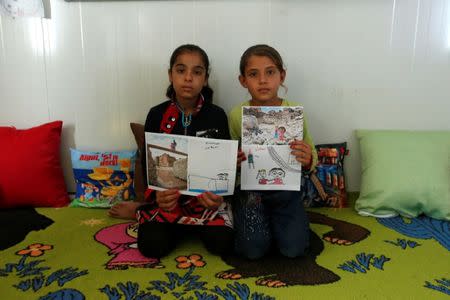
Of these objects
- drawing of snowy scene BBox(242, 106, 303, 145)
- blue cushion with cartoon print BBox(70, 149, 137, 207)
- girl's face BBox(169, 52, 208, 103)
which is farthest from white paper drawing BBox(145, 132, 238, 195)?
blue cushion with cartoon print BBox(70, 149, 137, 207)

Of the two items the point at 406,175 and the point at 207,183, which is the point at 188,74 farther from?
the point at 406,175

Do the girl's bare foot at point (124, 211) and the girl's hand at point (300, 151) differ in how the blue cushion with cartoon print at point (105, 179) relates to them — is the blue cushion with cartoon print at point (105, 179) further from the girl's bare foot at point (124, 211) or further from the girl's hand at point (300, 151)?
the girl's hand at point (300, 151)

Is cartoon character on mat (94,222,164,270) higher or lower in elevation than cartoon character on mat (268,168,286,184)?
lower

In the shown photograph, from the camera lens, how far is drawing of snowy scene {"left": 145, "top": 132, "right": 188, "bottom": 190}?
1174mm

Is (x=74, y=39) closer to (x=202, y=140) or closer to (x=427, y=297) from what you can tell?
(x=202, y=140)

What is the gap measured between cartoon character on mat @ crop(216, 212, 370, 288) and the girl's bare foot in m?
0.53

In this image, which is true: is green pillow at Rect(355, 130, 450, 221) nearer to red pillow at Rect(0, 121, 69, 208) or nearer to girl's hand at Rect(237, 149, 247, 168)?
girl's hand at Rect(237, 149, 247, 168)

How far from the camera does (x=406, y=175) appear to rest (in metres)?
1.52

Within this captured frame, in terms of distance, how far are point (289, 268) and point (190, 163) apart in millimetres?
464

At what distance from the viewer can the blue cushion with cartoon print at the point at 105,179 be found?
5.51ft

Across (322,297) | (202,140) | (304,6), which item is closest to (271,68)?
(202,140)

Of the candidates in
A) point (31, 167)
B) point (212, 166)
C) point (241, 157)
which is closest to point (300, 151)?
point (241, 157)

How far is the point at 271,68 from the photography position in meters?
1.29

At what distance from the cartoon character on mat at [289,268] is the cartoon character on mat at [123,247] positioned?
0.83 ft
